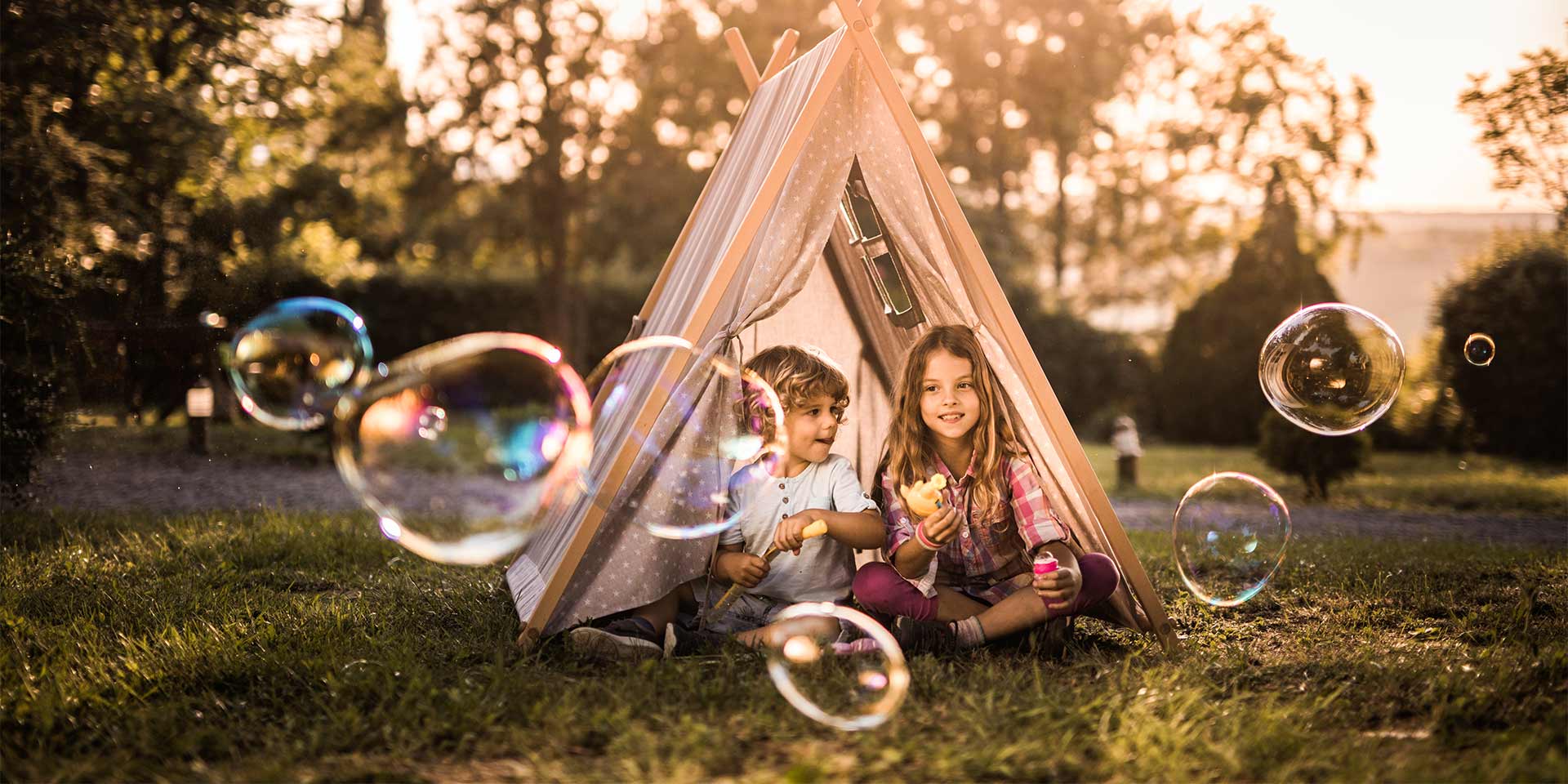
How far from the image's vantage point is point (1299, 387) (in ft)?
16.4

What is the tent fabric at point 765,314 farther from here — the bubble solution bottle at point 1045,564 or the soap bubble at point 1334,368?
the soap bubble at point 1334,368

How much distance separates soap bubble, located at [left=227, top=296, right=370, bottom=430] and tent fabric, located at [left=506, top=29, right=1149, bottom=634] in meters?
1.72

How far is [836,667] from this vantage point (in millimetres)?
3570

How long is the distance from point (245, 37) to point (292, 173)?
5.06 metres

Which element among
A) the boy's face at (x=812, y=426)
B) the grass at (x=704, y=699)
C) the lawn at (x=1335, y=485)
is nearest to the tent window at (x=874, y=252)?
the boy's face at (x=812, y=426)

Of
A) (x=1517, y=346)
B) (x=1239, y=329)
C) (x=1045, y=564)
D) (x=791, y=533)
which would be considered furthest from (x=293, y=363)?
(x=1239, y=329)

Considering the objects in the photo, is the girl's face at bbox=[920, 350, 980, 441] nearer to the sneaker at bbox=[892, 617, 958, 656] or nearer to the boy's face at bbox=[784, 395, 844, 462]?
the boy's face at bbox=[784, 395, 844, 462]

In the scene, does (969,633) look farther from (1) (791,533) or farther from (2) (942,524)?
(1) (791,533)

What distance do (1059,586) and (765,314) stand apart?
1.38 metres

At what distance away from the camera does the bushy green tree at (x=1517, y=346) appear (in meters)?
11.4

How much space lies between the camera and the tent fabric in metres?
4.03

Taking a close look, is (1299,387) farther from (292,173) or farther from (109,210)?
(292,173)

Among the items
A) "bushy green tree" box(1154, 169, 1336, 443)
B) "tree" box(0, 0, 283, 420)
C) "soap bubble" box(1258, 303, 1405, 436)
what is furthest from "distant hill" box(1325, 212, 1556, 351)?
"tree" box(0, 0, 283, 420)

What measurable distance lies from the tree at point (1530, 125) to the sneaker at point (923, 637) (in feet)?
22.3
